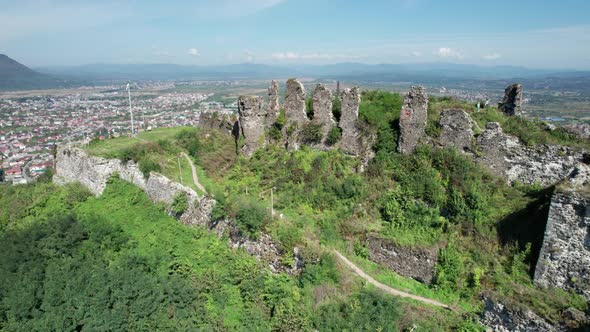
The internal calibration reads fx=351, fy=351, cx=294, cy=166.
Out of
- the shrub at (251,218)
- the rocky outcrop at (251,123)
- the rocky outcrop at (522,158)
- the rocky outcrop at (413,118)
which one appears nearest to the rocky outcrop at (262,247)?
the shrub at (251,218)

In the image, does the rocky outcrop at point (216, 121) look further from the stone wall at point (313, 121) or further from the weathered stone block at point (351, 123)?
the weathered stone block at point (351, 123)

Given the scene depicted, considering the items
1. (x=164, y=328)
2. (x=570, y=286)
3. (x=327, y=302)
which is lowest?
(x=164, y=328)

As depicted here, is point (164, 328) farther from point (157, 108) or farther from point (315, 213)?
point (157, 108)

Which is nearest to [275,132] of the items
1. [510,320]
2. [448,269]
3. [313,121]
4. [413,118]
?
[313,121]

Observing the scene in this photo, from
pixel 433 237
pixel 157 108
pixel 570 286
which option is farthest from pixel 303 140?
pixel 157 108

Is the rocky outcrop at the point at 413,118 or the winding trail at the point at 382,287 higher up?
the rocky outcrop at the point at 413,118

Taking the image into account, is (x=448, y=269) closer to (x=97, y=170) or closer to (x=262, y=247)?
(x=262, y=247)
